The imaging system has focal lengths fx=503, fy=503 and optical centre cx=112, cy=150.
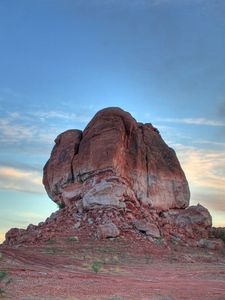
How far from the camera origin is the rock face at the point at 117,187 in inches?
1978

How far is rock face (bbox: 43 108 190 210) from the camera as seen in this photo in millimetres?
53100

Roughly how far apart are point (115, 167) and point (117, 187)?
3.10 metres

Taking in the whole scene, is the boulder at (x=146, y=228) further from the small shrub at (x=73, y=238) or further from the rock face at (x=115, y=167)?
the small shrub at (x=73, y=238)

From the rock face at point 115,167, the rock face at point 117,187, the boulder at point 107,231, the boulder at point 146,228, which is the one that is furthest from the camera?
the rock face at point 115,167

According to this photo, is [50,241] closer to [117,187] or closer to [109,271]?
[117,187]

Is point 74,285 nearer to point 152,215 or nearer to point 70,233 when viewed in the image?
point 70,233

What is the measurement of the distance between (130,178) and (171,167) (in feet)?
26.4

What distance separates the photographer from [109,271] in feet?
→ 99.2

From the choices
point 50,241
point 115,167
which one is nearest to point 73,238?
point 50,241

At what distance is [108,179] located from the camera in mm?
52375

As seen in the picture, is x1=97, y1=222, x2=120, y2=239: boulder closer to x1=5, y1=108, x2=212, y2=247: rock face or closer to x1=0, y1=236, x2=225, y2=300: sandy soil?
x1=5, y1=108, x2=212, y2=247: rock face

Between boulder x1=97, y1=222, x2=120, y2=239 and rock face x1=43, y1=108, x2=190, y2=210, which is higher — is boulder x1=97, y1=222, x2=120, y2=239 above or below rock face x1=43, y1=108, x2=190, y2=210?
below

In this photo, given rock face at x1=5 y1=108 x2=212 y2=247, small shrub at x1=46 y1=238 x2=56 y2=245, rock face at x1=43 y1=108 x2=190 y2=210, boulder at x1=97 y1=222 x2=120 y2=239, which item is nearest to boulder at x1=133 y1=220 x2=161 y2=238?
rock face at x1=5 y1=108 x2=212 y2=247

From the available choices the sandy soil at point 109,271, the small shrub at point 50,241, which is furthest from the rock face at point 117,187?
the sandy soil at point 109,271
